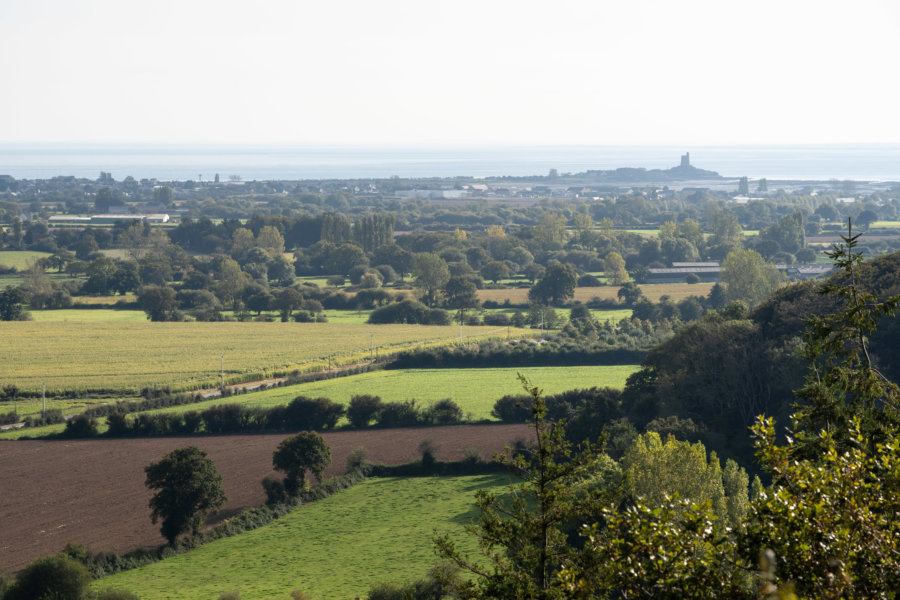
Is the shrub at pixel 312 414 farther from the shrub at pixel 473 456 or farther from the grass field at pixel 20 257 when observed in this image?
the grass field at pixel 20 257

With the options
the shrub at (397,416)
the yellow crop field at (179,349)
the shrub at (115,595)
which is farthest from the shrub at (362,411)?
the shrub at (115,595)

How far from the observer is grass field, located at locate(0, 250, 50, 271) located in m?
118

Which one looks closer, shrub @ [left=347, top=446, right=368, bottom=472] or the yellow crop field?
shrub @ [left=347, top=446, right=368, bottom=472]

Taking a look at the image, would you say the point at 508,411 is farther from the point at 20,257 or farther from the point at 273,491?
the point at 20,257

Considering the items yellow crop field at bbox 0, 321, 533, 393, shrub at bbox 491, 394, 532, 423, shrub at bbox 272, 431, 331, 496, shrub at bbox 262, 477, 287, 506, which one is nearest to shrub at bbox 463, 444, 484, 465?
shrub at bbox 272, 431, 331, 496

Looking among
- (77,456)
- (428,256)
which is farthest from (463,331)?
(77,456)

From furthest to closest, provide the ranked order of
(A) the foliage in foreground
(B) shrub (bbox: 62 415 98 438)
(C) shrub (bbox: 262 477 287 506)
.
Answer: (B) shrub (bbox: 62 415 98 438)
(C) shrub (bbox: 262 477 287 506)
(A) the foliage in foreground

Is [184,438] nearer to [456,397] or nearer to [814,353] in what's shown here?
[456,397]

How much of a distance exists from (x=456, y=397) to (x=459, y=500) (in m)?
17.7

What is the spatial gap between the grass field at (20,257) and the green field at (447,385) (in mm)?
71034

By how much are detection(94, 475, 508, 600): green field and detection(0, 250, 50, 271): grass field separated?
298ft

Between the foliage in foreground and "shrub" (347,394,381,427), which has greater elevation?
the foliage in foreground

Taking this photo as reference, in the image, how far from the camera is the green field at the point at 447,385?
5241cm

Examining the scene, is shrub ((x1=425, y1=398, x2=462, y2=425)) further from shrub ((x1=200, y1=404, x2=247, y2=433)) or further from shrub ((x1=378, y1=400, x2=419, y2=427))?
shrub ((x1=200, y1=404, x2=247, y2=433))
